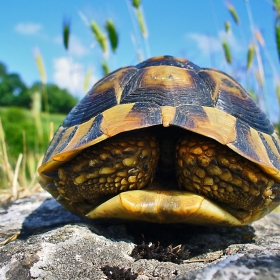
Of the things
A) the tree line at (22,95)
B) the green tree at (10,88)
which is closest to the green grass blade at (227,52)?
the tree line at (22,95)

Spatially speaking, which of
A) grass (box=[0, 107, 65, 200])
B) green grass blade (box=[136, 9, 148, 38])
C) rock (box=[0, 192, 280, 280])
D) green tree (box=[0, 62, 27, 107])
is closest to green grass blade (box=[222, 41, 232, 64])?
green grass blade (box=[136, 9, 148, 38])

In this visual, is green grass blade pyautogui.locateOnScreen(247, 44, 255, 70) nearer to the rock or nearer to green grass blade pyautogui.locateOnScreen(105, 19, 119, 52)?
green grass blade pyautogui.locateOnScreen(105, 19, 119, 52)

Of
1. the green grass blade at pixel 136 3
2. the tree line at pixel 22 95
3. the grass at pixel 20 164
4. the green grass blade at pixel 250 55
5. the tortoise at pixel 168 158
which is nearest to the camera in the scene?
the tortoise at pixel 168 158

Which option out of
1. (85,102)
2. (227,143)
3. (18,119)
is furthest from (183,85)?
(18,119)

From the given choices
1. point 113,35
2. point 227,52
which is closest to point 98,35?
point 113,35

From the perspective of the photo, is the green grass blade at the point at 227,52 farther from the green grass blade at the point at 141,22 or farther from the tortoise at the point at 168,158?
the tortoise at the point at 168,158
